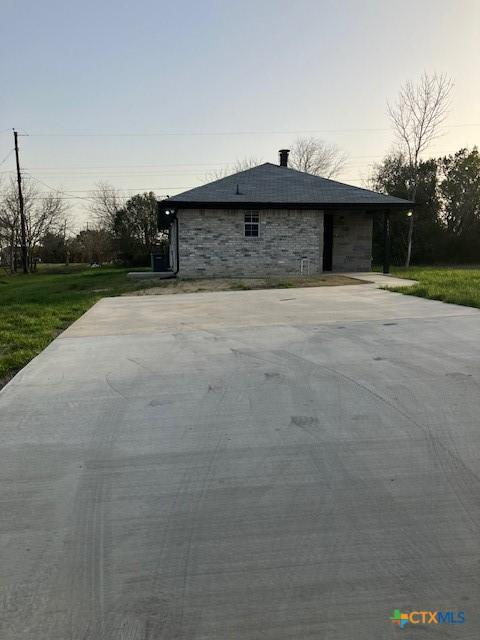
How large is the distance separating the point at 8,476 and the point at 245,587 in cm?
177

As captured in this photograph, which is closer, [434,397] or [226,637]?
[226,637]

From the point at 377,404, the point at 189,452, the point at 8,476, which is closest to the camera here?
the point at 8,476

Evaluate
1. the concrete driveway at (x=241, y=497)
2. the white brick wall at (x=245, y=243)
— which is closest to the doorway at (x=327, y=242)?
the white brick wall at (x=245, y=243)

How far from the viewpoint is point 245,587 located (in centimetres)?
203

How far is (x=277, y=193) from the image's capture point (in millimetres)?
19344

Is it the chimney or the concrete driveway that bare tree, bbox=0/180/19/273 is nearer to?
the chimney

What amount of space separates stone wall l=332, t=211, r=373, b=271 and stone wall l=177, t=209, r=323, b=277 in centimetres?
196

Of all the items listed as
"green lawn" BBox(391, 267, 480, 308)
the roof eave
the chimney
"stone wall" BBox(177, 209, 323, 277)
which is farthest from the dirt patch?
the chimney

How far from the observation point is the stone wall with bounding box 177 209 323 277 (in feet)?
60.2

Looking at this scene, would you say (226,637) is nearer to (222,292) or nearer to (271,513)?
(271,513)

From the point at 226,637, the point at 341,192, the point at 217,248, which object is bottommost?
the point at 226,637

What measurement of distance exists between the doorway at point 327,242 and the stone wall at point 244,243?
180cm

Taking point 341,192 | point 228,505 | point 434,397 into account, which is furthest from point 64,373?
point 341,192

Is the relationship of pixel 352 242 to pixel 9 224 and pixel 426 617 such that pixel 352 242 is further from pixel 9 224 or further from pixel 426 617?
pixel 9 224
